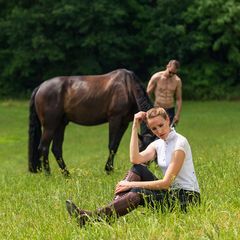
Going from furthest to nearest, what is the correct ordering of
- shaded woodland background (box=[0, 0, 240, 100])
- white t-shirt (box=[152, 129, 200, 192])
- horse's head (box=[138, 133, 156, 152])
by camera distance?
shaded woodland background (box=[0, 0, 240, 100])
horse's head (box=[138, 133, 156, 152])
white t-shirt (box=[152, 129, 200, 192])

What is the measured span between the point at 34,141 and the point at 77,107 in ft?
3.29

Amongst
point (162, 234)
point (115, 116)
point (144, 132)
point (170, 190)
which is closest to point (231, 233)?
point (162, 234)

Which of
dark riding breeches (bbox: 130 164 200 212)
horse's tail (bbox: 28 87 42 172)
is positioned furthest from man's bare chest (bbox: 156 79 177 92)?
dark riding breeches (bbox: 130 164 200 212)

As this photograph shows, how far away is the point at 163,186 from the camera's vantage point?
5727mm

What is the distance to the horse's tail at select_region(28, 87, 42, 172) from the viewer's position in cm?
1135

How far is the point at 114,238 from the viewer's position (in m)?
4.73

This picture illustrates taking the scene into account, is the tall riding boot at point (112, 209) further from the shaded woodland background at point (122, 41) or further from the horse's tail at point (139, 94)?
the shaded woodland background at point (122, 41)

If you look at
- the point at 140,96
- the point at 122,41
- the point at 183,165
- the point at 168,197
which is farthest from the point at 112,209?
the point at 122,41

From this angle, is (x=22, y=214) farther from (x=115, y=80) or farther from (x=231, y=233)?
(x=115, y=80)

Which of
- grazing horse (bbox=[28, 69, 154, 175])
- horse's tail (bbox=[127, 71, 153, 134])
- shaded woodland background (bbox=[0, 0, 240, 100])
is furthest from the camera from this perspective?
shaded woodland background (bbox=[0, 0, 240, 100])

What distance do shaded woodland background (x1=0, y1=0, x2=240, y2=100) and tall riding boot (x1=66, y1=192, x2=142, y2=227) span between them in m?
30.4

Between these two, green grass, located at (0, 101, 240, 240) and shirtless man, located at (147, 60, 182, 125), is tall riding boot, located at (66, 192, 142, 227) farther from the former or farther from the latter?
shirtless man, located at (147, 60, 182, 125)

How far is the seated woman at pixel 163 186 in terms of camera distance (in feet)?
18.6

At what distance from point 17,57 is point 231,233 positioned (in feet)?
112
